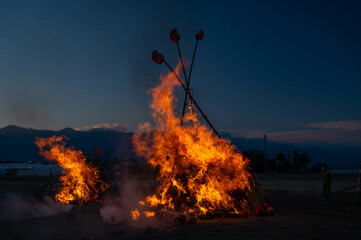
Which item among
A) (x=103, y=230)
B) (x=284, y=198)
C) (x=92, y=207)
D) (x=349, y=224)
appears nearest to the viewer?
(x=103, y=230)

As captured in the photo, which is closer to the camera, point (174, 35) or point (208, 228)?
point (208, 228)

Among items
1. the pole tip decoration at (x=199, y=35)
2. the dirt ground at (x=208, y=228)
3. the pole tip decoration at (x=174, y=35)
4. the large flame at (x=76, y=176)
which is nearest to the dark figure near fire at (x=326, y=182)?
the dirt ground at (x=208, y=228)

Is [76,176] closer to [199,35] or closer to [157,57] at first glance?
[157,57]

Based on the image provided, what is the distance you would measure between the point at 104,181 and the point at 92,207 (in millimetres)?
1960

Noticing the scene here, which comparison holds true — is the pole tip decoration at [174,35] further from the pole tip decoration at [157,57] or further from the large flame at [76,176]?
the large flame at [76,176]

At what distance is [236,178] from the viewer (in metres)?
13.5

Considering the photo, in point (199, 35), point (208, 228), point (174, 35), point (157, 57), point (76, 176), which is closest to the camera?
point (208, 228)

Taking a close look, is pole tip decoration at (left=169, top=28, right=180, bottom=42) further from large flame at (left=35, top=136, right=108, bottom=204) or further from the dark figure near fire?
the dark figure near fire

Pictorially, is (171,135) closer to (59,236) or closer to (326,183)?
(59,236)

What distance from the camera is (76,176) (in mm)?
17469

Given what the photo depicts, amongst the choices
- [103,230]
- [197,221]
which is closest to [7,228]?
[103,230]

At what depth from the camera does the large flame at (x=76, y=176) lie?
17219mm

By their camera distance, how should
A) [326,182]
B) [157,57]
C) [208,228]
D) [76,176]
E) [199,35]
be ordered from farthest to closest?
[76,176] < [326,182] < [199,35] < [157,57] < [208,228]

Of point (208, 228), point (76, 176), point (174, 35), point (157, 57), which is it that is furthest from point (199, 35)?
point (76, 176)
